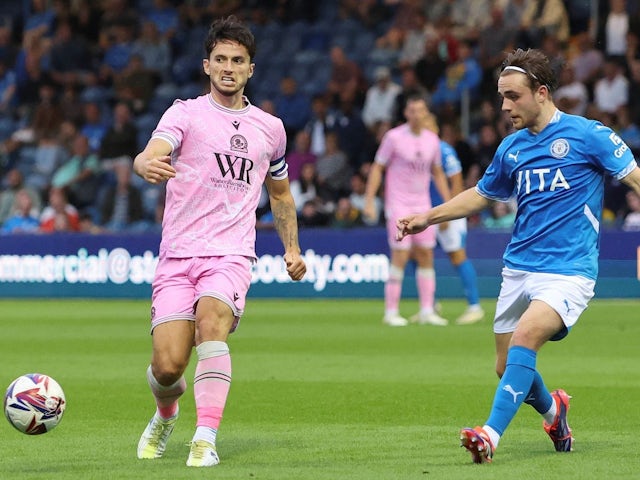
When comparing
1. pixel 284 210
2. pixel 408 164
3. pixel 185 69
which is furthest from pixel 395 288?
pixel 185 69

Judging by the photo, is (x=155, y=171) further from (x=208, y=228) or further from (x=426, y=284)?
(x=426, y=284)

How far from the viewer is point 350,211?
75.7ft

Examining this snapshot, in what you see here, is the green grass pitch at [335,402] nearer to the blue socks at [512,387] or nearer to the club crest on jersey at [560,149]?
the blue socks at [512,387]

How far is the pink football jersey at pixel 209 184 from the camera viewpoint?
7.56 metres

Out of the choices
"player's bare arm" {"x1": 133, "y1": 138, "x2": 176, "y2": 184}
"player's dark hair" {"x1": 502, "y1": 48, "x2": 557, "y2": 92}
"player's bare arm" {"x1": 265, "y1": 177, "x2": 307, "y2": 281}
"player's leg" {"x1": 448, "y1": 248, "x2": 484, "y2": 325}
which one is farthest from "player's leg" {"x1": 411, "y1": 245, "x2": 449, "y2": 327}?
"player's bare arm" {"x1": 133, "y1": 138, "x2": 176, "y2": 184}

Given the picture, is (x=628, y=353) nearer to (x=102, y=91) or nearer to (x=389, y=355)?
(x=389, y=355)

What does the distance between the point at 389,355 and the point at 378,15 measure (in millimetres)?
15323

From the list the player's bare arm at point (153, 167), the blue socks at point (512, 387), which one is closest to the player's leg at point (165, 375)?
the player's bare arm at point (153, 167)

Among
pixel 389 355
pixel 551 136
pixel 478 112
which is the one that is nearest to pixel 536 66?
pixel 551 136

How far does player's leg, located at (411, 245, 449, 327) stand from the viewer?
17.2 m

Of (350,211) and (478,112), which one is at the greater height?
(478,112)

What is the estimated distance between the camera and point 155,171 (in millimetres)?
6852

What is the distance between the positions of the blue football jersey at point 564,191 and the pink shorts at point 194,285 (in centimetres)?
147

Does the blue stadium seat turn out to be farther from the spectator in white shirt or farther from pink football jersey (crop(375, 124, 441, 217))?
pink football jersey (crop(375, 124, 441, 217))
